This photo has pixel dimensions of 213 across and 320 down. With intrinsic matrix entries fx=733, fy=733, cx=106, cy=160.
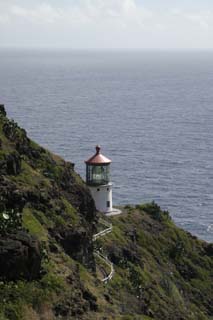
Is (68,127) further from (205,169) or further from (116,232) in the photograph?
(116,232)

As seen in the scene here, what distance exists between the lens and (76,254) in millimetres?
Answer: 43562

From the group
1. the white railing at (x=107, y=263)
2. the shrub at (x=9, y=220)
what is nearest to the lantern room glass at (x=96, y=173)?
the white railing at (x=107, y=263)

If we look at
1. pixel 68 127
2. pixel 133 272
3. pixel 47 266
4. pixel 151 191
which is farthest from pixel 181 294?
pixel 68 127

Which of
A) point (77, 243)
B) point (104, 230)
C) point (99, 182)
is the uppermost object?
point (99, 182)

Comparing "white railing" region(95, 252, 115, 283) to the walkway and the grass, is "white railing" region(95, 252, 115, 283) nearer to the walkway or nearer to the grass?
the walkway

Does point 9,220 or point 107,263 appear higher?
point 9,220

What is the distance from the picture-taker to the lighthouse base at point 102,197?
67875 mm

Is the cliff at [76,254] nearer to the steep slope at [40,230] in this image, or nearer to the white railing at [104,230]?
the steep slope at [40,230]

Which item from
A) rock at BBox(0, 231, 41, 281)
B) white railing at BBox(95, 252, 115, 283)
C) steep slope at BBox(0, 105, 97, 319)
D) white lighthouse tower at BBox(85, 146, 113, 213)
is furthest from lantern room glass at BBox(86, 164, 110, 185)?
rock at BBox(0, 231, 41, 281)

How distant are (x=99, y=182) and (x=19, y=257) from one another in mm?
35900

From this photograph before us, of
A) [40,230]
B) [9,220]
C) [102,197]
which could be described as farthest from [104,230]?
[9,220]

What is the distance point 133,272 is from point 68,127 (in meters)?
114

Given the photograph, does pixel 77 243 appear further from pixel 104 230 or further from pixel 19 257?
pixel 104 230

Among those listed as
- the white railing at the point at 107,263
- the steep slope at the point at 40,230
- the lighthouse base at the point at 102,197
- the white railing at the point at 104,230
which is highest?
the steep slope at the point at 40,230
